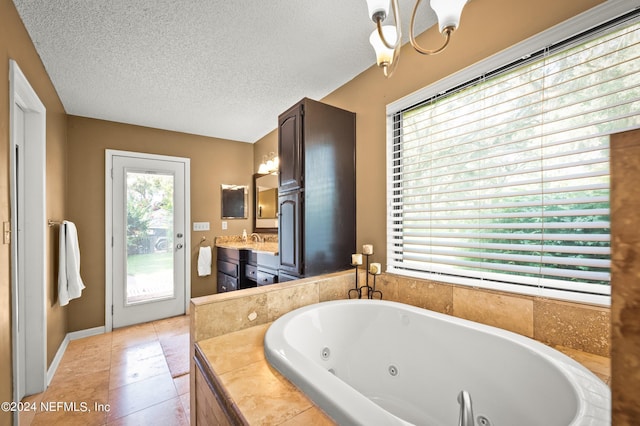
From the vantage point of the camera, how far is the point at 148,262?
10.9 ft

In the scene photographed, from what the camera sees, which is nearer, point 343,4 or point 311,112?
point 343,4

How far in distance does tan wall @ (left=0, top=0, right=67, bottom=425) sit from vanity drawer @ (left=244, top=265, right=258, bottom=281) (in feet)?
5.22

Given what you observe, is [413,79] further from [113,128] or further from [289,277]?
[113,128]

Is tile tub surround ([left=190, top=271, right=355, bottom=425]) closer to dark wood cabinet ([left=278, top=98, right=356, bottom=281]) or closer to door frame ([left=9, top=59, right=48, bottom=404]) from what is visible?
dark wood cabinet ([left=278, top=98, right=356, bottom=281])

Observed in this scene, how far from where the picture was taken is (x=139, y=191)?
330 cm

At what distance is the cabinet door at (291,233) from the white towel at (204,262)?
1.73m

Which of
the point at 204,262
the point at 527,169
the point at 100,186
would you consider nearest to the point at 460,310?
the point at 527,169

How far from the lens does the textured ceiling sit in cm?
159

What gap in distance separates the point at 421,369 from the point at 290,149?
1.70 metres

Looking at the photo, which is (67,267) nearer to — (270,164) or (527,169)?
(270,164)

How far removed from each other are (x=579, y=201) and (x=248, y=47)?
2066mm

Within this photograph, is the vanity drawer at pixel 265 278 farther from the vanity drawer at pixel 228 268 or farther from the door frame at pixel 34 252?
the door frame at pixel 34 252

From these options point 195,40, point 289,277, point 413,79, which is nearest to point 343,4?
point 413,79

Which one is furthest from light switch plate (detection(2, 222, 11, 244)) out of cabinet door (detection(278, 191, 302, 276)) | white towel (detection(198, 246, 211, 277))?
white towel (detection(198, 246, 211, 277))
